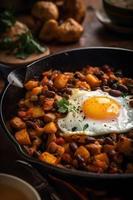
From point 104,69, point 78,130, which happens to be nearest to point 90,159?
point 78,130

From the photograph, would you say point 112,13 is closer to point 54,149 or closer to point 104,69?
point 104,69

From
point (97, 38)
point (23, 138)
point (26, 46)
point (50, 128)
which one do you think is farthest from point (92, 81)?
point (97, 38)

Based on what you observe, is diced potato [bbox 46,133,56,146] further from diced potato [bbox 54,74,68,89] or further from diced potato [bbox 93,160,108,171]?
diced potato [bbox 54,74,68,89]

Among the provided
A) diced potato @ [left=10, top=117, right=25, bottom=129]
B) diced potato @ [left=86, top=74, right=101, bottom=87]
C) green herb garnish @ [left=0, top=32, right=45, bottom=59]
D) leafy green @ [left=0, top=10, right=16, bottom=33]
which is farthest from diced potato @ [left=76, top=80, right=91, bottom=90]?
leafy green @ [left=0, top=10, right=16, bottom=33]

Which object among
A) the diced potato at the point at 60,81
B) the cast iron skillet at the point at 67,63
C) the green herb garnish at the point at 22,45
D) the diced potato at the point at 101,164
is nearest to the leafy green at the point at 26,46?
the green herb garnish at the point at 22,45

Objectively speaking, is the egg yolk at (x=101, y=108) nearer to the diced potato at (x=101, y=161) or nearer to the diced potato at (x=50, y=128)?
the diced potato at (x=50, y=128)

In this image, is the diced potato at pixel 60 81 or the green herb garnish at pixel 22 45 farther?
the green herb garnish at pixel 22 45

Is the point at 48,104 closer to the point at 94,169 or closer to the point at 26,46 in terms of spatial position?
the point at 94,169
